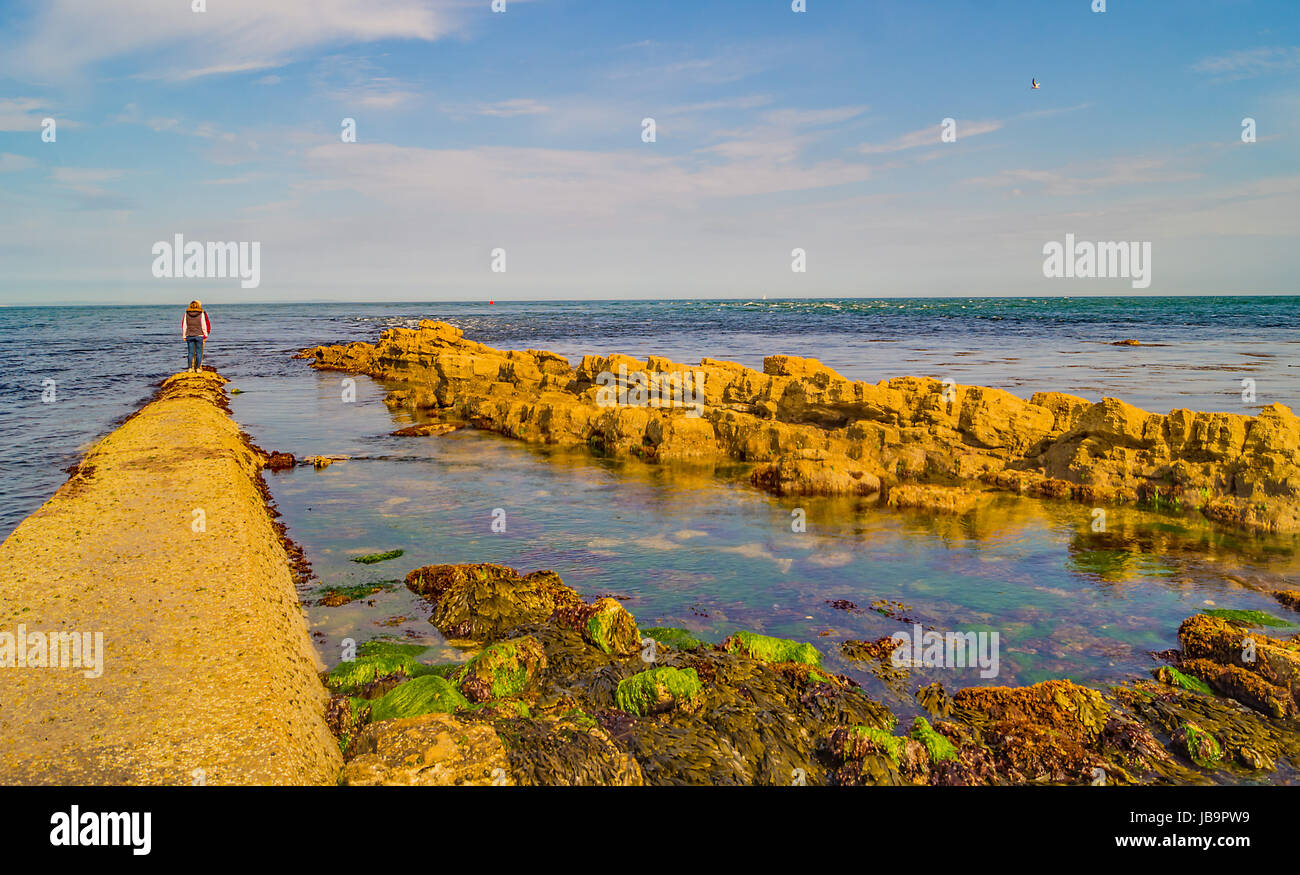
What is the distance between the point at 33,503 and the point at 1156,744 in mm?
18123

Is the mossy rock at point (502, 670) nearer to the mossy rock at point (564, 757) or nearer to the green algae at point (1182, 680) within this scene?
the mossy rock at point (564, 757)

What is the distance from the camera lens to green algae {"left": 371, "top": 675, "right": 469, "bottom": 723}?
6.94 m

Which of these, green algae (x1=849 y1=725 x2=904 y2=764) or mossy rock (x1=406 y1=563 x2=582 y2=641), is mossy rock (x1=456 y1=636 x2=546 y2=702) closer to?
mossy rock (x1=406 y1=563 x2=582 y2=641)

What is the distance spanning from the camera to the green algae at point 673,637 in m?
8.91

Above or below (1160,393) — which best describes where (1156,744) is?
below

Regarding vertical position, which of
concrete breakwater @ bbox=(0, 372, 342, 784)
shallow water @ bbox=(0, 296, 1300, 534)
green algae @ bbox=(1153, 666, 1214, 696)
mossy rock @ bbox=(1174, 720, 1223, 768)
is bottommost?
mossy rock @ bbox=(1174, 720, 1223, 768)

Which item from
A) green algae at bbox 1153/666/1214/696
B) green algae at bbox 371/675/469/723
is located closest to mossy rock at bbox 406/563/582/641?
green algae at bbox 371/675/469/723

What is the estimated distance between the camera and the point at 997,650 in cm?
884

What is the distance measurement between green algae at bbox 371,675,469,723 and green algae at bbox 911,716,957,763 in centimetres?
422

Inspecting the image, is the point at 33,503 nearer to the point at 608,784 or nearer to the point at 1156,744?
the point at 608,784

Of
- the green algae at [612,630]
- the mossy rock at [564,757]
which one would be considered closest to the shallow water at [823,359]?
the green algae at [612,630]

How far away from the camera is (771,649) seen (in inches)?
335

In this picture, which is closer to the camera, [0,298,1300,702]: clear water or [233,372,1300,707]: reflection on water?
[233,372,1300,707]: reflection on water
